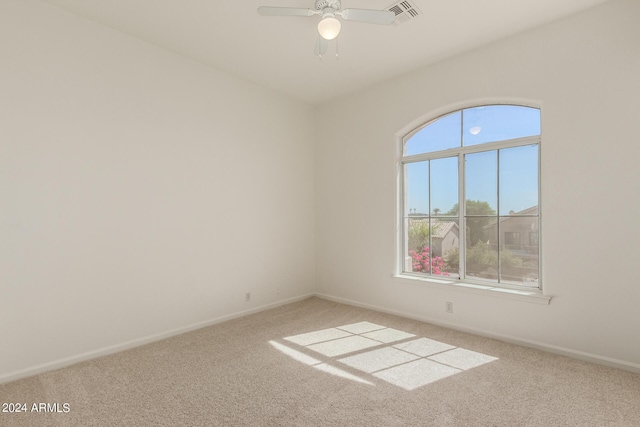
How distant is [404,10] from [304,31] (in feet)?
3.06

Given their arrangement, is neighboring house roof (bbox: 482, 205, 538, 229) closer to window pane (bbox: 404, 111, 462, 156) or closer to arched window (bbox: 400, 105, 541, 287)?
arched window (bbox: 400, 105, 541, 287)

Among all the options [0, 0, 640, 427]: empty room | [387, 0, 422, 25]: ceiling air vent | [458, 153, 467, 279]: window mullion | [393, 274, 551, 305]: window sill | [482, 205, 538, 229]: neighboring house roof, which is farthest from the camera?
[458, 153, 467, 279]: window mullion

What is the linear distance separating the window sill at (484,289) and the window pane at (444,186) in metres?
0.81

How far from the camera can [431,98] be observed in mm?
3752

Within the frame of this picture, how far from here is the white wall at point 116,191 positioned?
8.32ft

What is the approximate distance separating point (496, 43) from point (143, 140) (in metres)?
3.75

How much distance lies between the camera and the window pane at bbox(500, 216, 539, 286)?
317cm

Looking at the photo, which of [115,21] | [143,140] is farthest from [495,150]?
[115,21]

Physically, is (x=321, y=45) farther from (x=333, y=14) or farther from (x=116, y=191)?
(x=116, y=191)

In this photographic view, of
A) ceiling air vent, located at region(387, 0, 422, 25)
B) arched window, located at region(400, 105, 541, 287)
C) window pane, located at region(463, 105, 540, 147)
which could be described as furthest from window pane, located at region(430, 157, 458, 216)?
ceiling air vent, located at region(387, 0, 422, 25)

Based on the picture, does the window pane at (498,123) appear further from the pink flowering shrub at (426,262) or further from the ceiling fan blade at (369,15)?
the ceiling fan blade at (369,15)

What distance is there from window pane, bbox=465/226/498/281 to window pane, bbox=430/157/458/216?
1.17ft

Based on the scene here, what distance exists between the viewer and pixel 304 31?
3.05 meters

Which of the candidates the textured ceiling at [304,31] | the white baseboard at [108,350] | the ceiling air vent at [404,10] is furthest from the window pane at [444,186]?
the white baseboard at [108,350]
